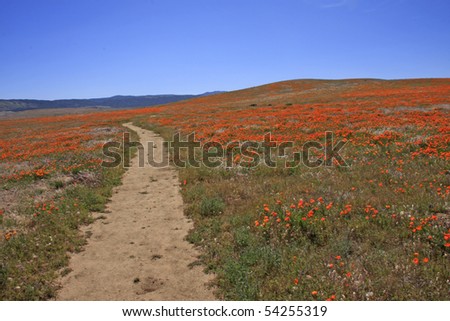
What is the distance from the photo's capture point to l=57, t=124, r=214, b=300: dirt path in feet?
21.5

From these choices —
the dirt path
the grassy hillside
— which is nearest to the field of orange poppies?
the grassy hillside

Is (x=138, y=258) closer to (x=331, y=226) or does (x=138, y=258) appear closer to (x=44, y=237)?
(x=44, y=237)

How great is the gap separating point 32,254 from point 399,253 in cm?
878

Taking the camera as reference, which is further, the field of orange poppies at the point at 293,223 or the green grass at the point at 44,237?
the green grass at the point at 44,237

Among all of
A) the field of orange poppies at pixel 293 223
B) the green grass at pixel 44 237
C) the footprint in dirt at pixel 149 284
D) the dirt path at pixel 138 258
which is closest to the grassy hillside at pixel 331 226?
the field of orange poppies at pixel 293 223

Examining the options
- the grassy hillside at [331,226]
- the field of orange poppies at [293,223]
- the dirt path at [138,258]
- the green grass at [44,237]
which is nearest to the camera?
the grassy hillside at [331,226]

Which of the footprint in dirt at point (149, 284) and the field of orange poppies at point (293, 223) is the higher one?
the field of orange poppies at point (293, 223)

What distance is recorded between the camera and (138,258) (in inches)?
315

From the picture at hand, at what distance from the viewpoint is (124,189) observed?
46.3 feet

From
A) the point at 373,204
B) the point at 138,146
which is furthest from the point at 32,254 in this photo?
the point at 138,146

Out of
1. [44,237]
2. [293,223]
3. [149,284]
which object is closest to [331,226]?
[293,223]

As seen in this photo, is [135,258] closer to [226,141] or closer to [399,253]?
[399,253]

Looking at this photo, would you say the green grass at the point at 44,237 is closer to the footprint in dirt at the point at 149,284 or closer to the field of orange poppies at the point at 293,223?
the field of orange poppies at the point at 293,223

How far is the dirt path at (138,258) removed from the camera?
6543mm
